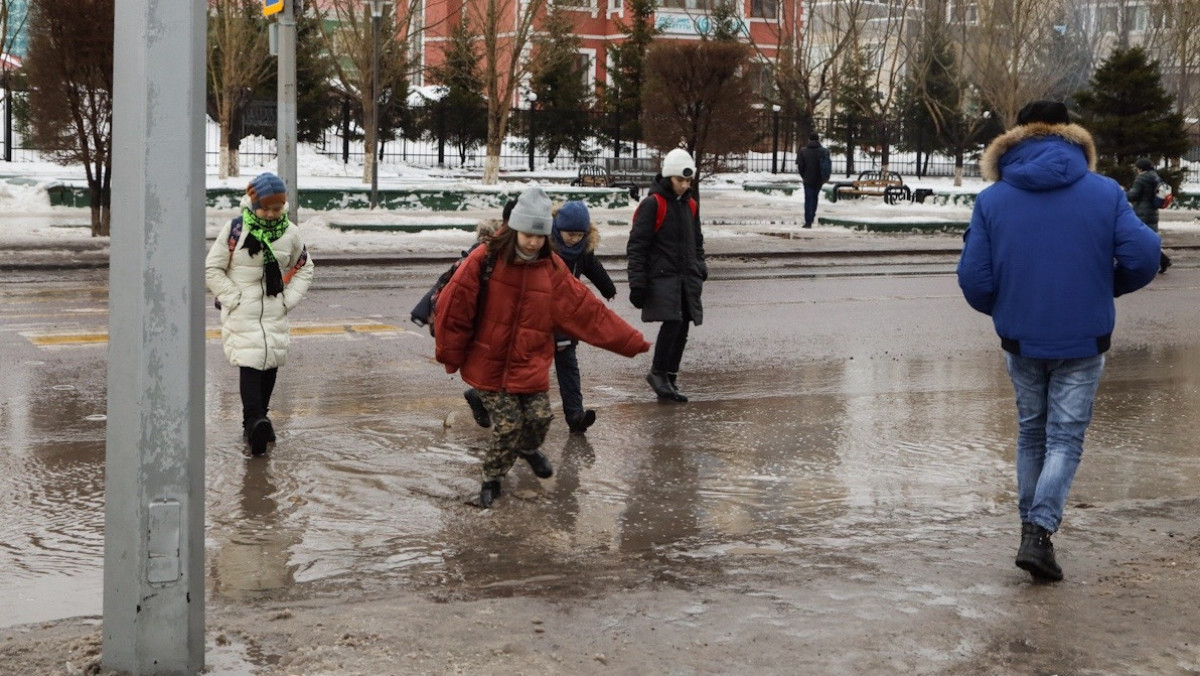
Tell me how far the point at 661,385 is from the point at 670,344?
27cm

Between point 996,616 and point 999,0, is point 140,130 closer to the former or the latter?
point 996,616

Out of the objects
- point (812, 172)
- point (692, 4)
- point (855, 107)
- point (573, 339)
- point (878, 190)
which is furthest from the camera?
point (692, 4)

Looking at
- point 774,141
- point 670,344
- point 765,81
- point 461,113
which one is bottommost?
point 670,344

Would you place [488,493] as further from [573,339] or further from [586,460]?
[573,339]

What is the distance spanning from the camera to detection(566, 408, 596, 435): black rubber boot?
8.60 metres

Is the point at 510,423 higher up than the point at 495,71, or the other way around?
the point at 495,71

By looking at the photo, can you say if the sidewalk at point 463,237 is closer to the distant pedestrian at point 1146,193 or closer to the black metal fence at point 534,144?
the distant pedestrian at point 1146,193

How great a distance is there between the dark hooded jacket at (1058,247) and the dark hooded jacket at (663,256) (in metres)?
4.05

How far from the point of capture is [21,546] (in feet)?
20.4

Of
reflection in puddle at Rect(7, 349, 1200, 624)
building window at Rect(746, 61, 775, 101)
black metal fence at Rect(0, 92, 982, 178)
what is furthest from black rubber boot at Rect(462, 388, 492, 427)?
black metal fence at Rect(0, 92, 982, 178)

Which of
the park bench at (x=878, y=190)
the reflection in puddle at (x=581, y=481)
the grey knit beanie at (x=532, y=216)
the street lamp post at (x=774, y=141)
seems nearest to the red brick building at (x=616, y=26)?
the street lamp post at (x=774, y=141)

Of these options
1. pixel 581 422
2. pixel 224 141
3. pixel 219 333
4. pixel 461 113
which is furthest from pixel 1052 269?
pixel 461 113

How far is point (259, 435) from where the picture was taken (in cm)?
784

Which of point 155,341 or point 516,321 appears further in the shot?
point 516,321
